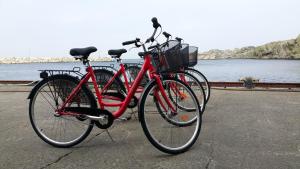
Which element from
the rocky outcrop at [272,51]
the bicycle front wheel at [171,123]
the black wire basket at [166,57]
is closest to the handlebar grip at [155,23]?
the black wire basket at [166,57]

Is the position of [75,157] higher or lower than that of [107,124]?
lower

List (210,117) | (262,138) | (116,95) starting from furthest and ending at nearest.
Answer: (210,117)
(116,95)
(262,138)

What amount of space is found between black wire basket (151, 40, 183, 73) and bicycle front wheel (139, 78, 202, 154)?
1.81 feet

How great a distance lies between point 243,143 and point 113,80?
2359 millimetres

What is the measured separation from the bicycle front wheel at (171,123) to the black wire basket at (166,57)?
21.8 inches

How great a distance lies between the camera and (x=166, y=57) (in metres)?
4.66

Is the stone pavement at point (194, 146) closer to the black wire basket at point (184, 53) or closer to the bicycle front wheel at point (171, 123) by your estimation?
the bicycle front wheel at point (171, 123)

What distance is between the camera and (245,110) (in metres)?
6.04

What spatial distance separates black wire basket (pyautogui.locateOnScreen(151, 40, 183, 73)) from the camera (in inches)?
181

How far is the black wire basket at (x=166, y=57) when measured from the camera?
4598mm

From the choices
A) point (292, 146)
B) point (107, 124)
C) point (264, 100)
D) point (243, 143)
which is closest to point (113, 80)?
point (107, 124)

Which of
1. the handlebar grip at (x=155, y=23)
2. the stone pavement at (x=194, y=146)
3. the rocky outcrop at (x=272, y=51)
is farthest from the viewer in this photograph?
the rocky outcrop at (x=272, y=51)

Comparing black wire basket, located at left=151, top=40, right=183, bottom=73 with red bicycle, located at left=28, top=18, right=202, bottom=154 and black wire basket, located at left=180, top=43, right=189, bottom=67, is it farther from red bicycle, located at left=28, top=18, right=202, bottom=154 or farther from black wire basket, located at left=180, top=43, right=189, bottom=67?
red bicycle, located at left=28, top=18, right=202, bottom=154

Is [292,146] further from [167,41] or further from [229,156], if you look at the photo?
[167,41]
